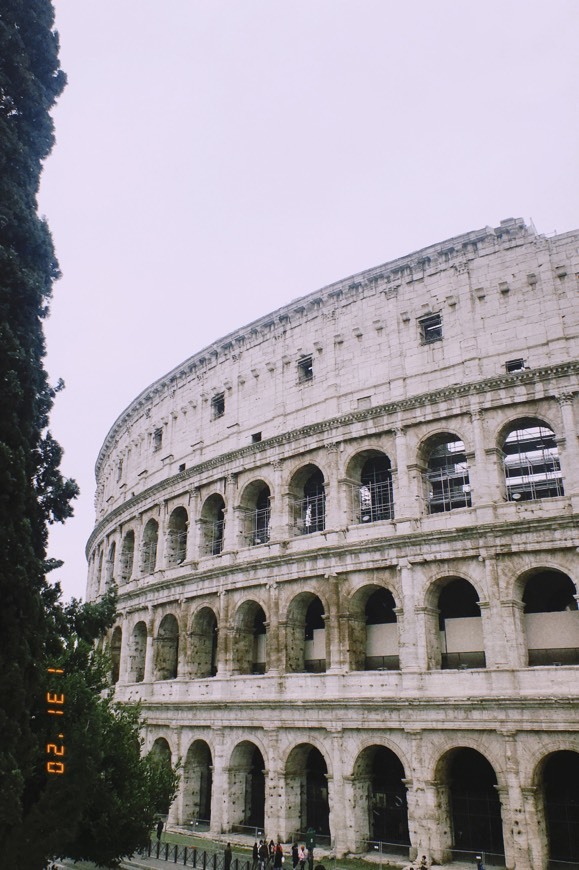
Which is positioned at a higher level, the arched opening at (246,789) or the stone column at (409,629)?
the stone column at (409,629)

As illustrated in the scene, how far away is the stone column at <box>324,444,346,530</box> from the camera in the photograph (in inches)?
966

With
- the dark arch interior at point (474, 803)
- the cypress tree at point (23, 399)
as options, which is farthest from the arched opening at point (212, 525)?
the cypress tree at point (23, 399)

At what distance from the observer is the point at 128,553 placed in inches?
1431

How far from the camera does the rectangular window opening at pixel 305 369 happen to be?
28.0m

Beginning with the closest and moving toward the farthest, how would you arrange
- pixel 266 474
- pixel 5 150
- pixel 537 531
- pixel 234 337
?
pixel 5 150
pixel 537 531
pixel 266 474
pixel 234 337

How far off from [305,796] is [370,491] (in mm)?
10126

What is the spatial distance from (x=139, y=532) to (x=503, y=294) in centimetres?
1981

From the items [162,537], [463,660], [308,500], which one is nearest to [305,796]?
[463,660]

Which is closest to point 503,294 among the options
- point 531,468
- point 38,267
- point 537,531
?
point 531,468

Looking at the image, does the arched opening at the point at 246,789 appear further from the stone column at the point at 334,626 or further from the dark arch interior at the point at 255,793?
the stone column at the point at 334,626

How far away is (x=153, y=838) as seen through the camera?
24859 millimetres

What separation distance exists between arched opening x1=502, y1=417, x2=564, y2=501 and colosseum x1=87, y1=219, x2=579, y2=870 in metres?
0.11

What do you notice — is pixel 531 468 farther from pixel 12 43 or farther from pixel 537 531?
pixel 12 43

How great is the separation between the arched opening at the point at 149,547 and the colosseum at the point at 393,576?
257cm
